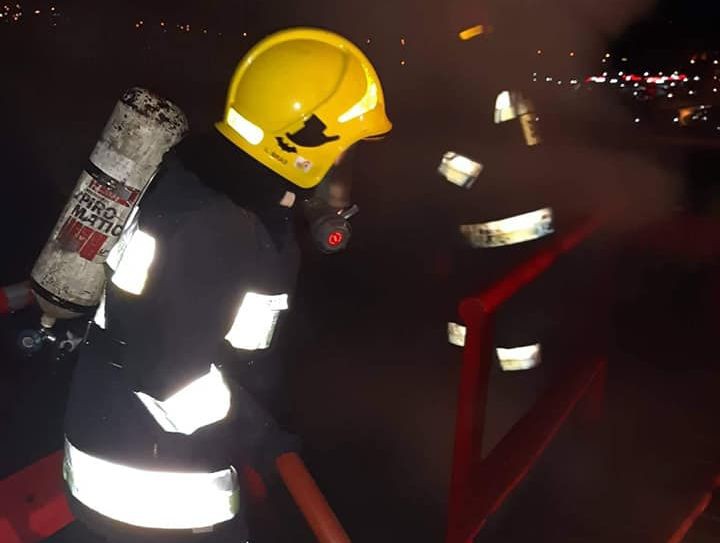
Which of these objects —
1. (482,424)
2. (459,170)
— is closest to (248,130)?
(459,170)

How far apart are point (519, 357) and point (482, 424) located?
2.09ft

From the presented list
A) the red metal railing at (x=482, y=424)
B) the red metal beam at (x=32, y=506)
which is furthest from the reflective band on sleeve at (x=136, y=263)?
the red metal beam at (x=32, y=506)

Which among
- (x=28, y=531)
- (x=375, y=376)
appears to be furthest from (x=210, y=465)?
(x=375, y=376)

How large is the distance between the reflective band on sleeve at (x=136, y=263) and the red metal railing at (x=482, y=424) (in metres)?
0.89

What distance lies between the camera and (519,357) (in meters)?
2.93

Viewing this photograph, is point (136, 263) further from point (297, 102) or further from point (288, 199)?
point (297, 102)

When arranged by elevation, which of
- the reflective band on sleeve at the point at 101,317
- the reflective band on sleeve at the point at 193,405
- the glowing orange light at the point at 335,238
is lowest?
the reflective band on sleeve at the point at 193,405

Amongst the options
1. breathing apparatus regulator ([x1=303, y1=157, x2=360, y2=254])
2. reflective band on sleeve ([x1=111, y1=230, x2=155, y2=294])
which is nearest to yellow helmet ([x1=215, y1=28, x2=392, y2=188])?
breathing apparatus regulator ([x1=303, y1=157, x2=360, y2=254])

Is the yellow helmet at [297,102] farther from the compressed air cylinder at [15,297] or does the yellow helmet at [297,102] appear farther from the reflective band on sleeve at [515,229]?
the compressed air cylinder at [15,297]

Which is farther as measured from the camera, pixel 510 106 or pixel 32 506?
pixel 510 106

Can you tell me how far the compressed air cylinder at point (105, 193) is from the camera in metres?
2.94

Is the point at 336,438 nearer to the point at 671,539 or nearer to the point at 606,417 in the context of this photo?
the point at 606,417

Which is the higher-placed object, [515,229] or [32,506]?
[515,229]

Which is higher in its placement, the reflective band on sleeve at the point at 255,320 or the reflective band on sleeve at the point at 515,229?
the reflective band on sleeve at the point at 515,229
